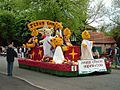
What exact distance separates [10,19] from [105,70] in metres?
40.4

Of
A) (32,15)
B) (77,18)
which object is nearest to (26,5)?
(32,15)

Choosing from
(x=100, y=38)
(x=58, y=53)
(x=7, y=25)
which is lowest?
(x=58, y=53)

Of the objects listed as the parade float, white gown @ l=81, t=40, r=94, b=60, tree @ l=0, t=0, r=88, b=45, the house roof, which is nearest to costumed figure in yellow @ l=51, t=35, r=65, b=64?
the parade float

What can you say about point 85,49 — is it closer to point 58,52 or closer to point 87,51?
point 87,51

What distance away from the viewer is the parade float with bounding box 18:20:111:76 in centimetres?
1877

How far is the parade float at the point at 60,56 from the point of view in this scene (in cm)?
1877

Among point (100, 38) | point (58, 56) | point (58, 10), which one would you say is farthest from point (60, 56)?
point (100, 38)

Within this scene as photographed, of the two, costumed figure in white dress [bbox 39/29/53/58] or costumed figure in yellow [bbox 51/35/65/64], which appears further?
costumed figure in white dress [bbox 39/29/53/58]

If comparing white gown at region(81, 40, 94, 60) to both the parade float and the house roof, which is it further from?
the house roof

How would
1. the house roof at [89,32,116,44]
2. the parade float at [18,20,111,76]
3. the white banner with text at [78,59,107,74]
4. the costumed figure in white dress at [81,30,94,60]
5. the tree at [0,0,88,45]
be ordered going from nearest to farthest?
1. the white banner with text at [78,59,107,74]
2. the parade float at [18,20,111,76]
3. the costumed figure in white dress at [81,30,94,60]
4. the tree at [0,0,88,45]
5. the house roof at [89,32,116,44]

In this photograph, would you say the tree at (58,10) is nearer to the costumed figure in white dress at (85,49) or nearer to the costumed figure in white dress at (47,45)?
the costumed figure in white dress at (47,45)

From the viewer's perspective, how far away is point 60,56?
20141 millimetres

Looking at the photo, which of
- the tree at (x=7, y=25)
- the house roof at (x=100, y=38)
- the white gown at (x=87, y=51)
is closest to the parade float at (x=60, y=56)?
the white gown at (x=87, y=51)

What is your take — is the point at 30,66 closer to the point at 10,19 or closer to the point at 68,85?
the point at 68,85
